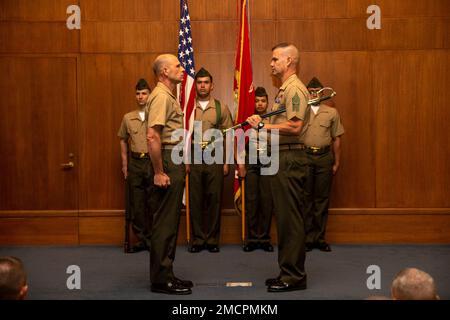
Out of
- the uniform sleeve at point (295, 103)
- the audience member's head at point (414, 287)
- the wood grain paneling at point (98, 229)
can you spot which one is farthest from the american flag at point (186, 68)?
the audience member's head at point (414, 287)

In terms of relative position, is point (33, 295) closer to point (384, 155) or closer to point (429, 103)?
point (384, 155)

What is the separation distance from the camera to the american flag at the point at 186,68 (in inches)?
250

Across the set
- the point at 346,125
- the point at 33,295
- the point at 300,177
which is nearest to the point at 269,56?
the point at 346,125

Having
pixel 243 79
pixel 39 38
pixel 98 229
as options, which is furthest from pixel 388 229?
pixel 39 38

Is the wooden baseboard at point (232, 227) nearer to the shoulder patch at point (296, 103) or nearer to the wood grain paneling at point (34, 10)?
the wood grain paneling at point (34, 10)

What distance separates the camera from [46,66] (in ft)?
22.2

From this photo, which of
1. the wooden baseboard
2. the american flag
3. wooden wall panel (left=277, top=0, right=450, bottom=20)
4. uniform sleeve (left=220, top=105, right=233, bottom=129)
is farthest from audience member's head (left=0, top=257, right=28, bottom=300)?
wooden wall panel (left=277, top=0, right=450, bottom=20)

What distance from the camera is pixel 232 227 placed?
6.77 m

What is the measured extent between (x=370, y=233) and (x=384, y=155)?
83 cm

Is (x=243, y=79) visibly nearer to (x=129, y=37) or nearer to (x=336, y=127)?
(x=336, y=127)

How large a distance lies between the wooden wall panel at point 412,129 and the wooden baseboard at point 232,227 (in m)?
0.15

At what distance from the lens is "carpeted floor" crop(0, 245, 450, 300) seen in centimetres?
441

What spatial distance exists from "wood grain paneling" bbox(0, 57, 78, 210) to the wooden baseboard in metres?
0.15

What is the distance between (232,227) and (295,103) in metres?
2.69
